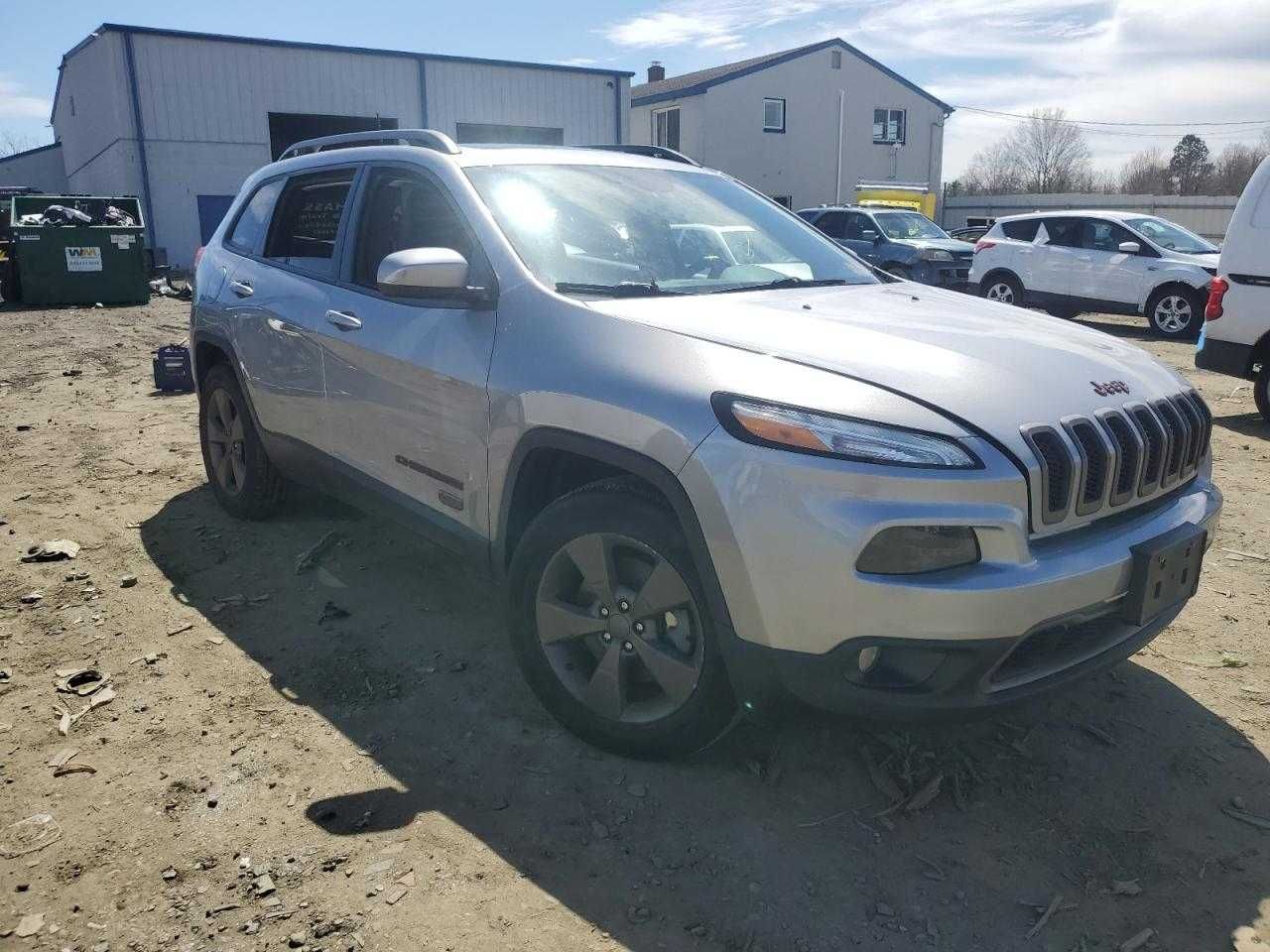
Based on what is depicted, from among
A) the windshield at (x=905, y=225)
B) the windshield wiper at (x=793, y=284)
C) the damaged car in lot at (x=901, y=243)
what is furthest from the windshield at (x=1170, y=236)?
the windshield wiper at (x=793, y=284)

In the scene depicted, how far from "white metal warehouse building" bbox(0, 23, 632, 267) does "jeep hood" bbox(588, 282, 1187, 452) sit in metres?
21.7

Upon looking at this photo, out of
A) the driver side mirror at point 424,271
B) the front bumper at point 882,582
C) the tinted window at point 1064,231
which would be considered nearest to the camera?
the front bumper at point 882,582

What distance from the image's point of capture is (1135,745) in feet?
10.0

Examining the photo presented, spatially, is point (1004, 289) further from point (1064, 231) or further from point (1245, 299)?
point (1245, 299)

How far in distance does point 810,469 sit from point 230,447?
145 inches

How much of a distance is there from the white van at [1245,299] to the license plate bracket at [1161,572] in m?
5.30

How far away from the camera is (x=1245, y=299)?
7.09m

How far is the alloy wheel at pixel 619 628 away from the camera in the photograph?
2635mm

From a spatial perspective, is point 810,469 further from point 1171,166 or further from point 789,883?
point 1171,166

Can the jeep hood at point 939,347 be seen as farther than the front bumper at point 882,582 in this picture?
Yes

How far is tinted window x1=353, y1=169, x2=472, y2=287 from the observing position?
3480 mm

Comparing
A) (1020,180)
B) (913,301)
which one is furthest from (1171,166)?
(913,301)

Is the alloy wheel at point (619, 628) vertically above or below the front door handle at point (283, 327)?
below

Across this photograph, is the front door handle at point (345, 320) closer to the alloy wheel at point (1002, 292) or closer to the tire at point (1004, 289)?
the tire at point (1004, 289)
